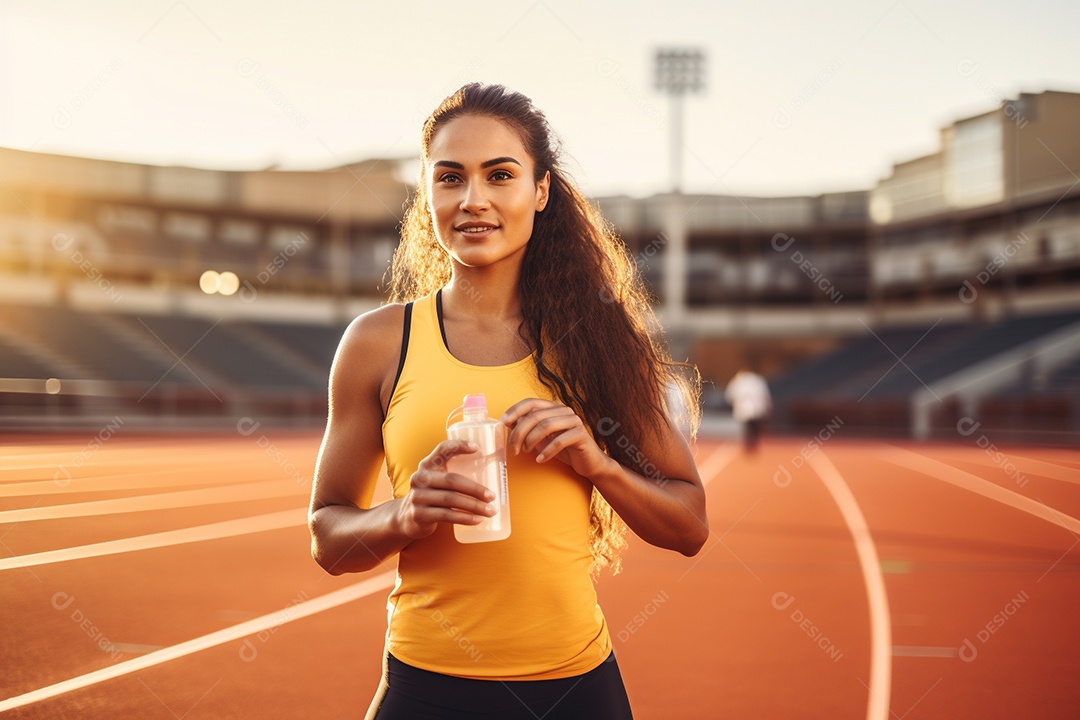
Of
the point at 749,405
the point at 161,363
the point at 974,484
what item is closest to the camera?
the point at 974,484

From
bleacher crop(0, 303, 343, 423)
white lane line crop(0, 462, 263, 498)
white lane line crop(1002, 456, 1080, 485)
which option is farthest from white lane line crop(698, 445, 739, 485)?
bleacher crop(0, 303, 343, 423)

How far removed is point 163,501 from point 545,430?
38.9 ft

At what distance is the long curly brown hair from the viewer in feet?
6.17

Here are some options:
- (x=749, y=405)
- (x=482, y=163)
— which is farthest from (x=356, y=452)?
(x=749, y=405)

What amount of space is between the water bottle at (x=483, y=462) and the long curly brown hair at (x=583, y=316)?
0.22 meters

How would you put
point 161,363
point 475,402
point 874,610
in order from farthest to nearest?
A: point 161,363 < point 874,610 < point 475,402

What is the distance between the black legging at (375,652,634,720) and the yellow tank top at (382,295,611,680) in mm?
19

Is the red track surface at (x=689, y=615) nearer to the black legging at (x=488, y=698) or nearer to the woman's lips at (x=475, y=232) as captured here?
the black legging at (x=488, y=698)

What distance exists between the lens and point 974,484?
15.2 metres

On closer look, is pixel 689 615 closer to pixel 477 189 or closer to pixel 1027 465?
pixel 477 189

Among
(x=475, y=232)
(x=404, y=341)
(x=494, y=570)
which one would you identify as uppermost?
(x=475, y=232)

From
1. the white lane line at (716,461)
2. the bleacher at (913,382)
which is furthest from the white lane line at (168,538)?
the bleacher at (913,382)

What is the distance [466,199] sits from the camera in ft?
5.94

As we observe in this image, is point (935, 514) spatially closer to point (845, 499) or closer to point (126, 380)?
point (845, 499)
